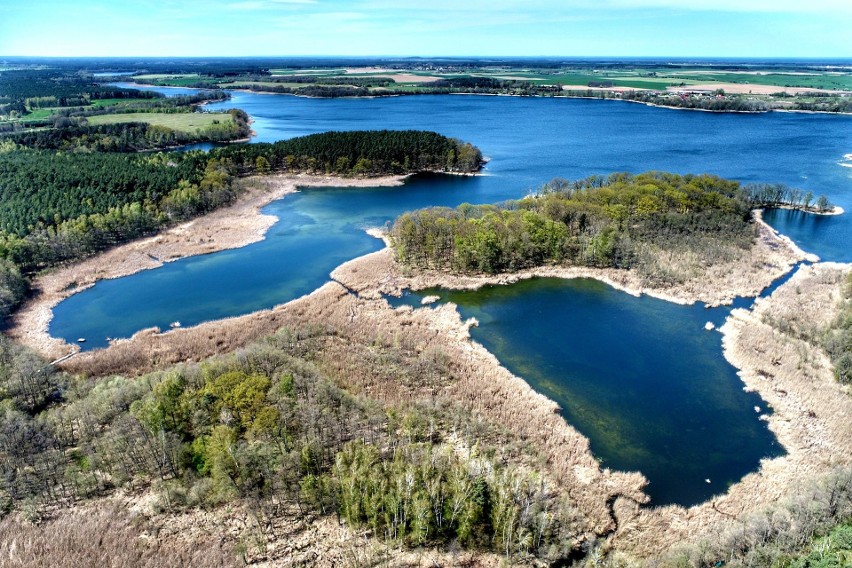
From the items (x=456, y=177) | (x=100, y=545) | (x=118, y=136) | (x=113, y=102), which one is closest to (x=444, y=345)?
(x=100, y=545)

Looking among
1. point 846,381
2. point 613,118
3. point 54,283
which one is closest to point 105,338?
point 54,283

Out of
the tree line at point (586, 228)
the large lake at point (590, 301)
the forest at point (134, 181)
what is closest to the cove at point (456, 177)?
the large lake at point (590, 301)

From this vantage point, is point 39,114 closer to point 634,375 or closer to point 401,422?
point 401,422

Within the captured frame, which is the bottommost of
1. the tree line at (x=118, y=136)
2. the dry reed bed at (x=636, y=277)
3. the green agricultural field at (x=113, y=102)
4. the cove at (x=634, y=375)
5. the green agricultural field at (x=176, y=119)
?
the cove at (x=634, y=375)

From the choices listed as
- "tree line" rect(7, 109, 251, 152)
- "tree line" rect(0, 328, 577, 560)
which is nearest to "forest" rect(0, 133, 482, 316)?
"tree line" rect(7, 109, 251, 152)

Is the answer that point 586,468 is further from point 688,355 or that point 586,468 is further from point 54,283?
point 54,283

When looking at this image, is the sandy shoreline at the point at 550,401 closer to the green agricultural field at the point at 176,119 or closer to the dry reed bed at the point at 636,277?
the dry reed bed at the point at 636,277
